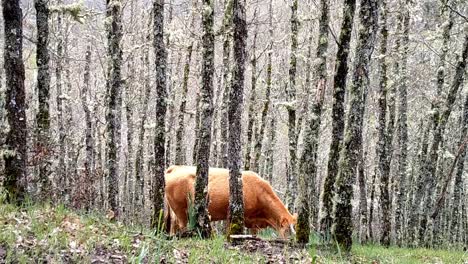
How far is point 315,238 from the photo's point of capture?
34.2 ft

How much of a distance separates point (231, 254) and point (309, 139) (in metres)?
4.88

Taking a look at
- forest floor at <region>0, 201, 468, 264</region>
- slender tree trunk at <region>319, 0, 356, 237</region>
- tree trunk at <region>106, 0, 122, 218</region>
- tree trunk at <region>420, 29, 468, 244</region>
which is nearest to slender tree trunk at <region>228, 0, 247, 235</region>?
slender tree trunk at <region>319, 0, 356, 237</region>

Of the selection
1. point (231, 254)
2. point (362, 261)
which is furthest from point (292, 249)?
point (231, 254)

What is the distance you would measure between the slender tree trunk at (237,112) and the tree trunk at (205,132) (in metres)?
0.79

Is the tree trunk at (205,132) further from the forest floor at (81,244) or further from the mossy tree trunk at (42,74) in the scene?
the mossy tree trunk at (42,74)

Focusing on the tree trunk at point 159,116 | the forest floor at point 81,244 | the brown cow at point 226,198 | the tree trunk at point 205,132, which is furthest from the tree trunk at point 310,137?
the brown cow at point 226,198

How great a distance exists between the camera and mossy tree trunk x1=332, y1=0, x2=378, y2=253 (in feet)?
31.7

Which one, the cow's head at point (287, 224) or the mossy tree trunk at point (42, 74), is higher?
the mossy tree trunk at point (42, 74)

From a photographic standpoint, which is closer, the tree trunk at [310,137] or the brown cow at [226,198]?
the tree trunk at [310,137]

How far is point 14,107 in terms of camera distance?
28.7 ft

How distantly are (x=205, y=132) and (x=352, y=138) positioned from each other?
10.4 ft

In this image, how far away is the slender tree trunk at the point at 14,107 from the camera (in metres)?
8.73

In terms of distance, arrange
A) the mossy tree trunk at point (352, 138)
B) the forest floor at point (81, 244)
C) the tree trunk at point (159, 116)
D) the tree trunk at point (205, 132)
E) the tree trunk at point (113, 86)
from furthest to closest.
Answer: the tree trunk at point (113, 86)
the tree trunk at point (159, 116)
the tree trunk at point (205, 132)
the mossy tree trunk at point (352, 138)
the forest floor at point (81, 244)

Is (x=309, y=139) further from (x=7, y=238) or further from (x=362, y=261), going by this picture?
(x=7, y=238)
